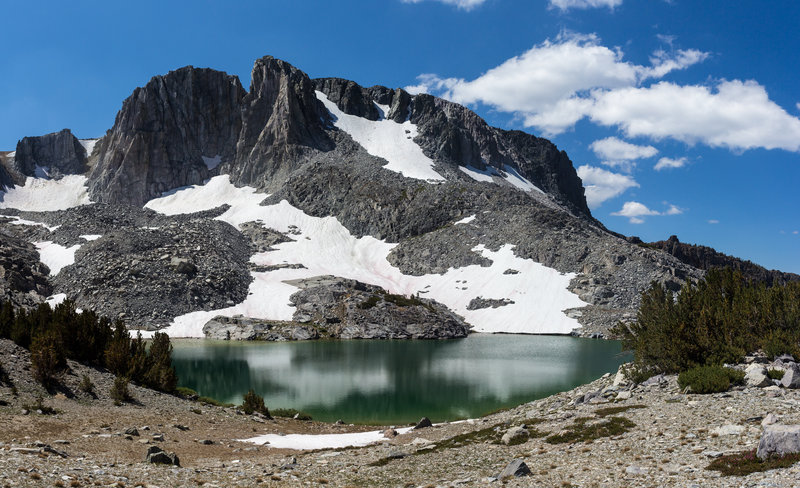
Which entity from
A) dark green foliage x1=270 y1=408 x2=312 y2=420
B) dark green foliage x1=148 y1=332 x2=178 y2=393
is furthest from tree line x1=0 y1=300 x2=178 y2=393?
dark green foliage x1=270 y1=408 x2=312 y2=420

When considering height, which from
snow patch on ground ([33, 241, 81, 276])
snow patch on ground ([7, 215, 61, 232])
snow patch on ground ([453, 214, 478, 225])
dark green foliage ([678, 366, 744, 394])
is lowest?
dark green foliage ([678, 366, 744, 394])

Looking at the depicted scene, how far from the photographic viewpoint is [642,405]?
20.9 meters

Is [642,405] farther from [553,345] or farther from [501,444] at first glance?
[553,345]

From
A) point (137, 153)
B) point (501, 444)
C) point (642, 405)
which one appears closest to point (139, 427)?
point (501, 444)

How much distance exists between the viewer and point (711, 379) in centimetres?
2102

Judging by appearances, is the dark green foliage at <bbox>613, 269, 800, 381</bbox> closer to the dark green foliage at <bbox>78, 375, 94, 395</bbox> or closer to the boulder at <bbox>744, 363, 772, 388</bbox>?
the boulder at <bbox>744, 363, 772, 388</bbox>

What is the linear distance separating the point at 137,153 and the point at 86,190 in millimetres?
21242

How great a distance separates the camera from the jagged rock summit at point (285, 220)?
98375 mm

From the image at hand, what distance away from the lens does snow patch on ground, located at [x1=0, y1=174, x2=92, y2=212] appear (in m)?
160

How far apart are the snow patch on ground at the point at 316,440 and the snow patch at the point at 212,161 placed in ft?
561

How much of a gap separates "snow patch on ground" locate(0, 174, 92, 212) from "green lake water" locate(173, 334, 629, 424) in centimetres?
11572

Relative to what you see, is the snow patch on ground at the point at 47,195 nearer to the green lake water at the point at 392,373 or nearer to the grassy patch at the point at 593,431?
the green lake water at the point at 392,373

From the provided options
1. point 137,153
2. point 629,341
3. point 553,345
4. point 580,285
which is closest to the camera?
point 629,341

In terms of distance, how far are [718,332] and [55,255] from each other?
118 metres
